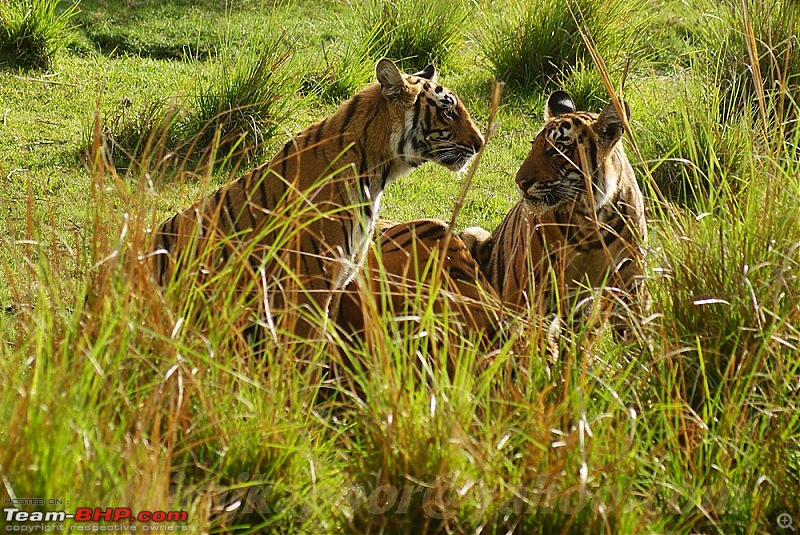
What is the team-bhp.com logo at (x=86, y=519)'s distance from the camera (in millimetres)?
2674

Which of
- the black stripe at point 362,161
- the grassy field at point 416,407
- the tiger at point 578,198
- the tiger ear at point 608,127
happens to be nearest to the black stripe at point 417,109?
the black stripe at point 362,161

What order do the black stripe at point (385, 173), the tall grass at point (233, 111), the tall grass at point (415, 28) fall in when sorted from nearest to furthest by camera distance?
the black stripe at point (385, 173) < the tall grass at point (233, 111) < the tall grass at point (415, 28)

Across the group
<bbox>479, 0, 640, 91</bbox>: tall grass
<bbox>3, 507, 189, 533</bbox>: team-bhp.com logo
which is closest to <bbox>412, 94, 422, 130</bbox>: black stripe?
<bbox>3, 507, 189, 533</bbox>: team-bhp.com logo

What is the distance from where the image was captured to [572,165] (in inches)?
200

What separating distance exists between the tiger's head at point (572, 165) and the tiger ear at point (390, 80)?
657 millimetres

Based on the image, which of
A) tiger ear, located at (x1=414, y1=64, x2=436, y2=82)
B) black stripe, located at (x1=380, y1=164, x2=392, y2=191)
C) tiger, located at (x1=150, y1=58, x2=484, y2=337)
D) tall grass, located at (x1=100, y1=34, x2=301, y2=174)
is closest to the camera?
tiger, located at (x1=150, y1=58, x2=484, y2=337)

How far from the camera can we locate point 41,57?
7719 mm

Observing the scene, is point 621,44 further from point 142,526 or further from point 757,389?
point 142,526

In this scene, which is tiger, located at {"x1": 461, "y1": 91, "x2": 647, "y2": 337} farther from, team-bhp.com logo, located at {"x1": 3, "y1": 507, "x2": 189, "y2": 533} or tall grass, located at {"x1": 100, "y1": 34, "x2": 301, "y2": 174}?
team-bhp.com logo, located at {"x1": 3, "y1": 507, "x2": 189, "y2": 533}

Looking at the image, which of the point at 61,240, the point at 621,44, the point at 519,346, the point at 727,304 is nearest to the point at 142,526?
the point at 519,346

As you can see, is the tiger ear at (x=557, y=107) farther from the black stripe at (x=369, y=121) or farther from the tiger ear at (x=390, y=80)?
the black stripe at (x=369, y=121)

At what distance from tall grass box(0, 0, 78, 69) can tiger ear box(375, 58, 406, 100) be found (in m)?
3.50

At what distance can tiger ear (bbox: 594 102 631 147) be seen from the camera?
16.5 feet

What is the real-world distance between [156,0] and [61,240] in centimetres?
407
